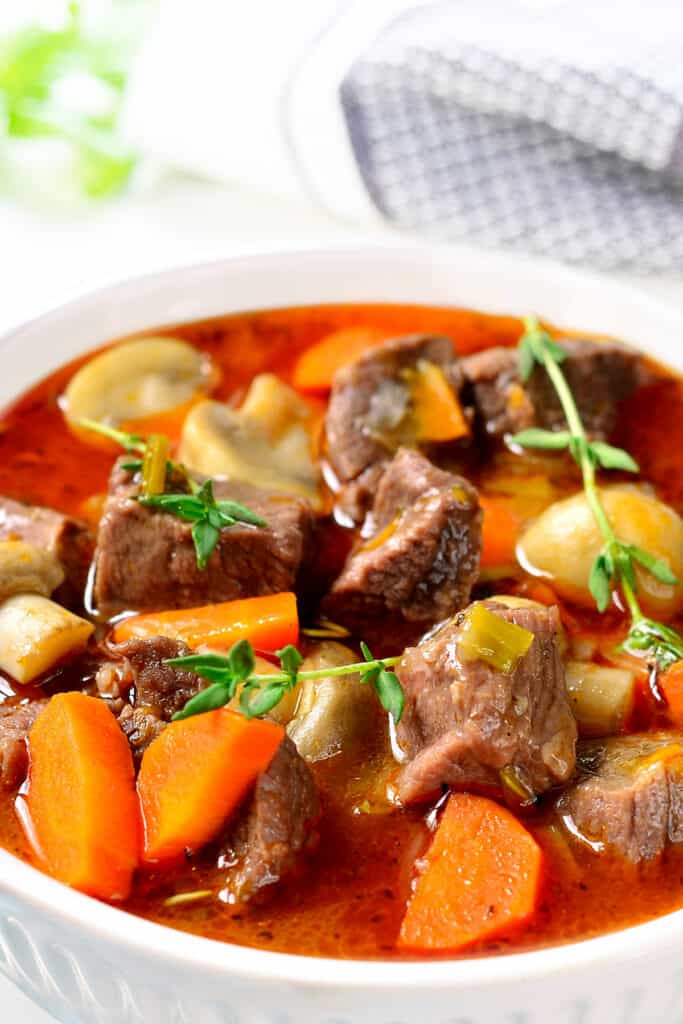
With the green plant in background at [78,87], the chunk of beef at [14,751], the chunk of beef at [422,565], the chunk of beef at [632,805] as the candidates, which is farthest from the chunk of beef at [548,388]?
the green plant in background at [78,87]

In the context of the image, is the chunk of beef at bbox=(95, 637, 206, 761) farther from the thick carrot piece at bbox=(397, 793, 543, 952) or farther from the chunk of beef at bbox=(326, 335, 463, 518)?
the chunk of beef at bbox=(326, 335, 463, 518)

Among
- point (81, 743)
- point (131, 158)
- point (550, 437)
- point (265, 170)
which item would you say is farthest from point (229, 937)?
point (131, 158)

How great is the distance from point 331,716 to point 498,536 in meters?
0.72

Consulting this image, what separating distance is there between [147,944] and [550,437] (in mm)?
1568

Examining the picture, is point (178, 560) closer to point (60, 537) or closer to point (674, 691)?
point (60, 537)

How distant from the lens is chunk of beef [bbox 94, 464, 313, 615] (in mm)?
2645

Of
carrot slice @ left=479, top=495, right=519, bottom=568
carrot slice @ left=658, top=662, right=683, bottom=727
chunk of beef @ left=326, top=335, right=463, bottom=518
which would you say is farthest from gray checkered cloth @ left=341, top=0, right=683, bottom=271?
carrot slice @ left=658, top=662, right=683, bottom=727

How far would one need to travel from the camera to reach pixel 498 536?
2.94m

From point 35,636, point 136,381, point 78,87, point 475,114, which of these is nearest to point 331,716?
point 35,636

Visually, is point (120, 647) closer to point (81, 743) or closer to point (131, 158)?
point (81, 743)

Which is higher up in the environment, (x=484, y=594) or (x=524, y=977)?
(x=524, y=977)

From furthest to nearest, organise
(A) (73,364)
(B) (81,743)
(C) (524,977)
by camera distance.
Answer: (A) (73,364), (B) (81,743), (C) (524,977)

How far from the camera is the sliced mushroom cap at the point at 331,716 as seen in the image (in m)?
2.39

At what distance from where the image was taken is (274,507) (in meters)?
2.79
